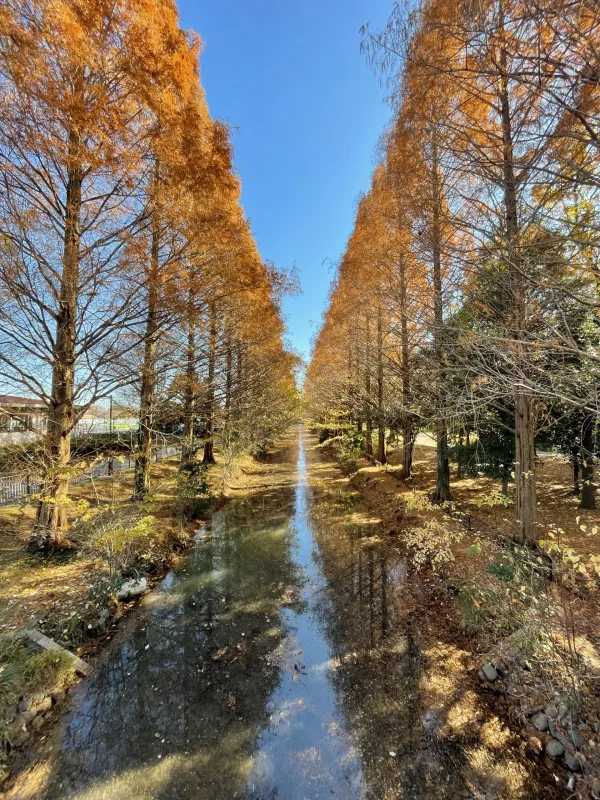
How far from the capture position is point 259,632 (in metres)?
4.57

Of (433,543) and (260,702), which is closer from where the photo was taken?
(260,702)

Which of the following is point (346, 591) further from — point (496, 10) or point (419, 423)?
point (496, 10)

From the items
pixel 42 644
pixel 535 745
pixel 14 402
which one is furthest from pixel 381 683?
pixel 14 402

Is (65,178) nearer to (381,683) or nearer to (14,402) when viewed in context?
(14,402)

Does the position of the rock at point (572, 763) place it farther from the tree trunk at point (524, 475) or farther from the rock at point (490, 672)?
the tree trunk at point (524, 475)

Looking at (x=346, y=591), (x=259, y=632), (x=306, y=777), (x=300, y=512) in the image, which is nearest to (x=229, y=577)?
(x=259, y=632)

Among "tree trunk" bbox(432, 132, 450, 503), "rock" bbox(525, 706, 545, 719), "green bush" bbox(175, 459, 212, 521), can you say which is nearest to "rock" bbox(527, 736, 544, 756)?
"rock" bbox(525, 706, 545, 719)

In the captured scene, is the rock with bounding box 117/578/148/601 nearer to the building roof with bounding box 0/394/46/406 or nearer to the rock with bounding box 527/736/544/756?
the building roof with bounding box 0/394/46/406

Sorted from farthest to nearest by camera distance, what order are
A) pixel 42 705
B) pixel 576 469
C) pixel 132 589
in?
pixel 576 469
pixel 132 589
pixel 42 705

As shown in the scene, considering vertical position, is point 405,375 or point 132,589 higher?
point 405,375

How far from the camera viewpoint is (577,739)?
2.59 meters

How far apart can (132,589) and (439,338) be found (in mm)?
6753

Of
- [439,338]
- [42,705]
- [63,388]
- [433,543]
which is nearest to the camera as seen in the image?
[42,705]

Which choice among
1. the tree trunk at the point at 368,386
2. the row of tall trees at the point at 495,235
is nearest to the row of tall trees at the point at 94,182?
the row of tall trees at the point at 495,235
